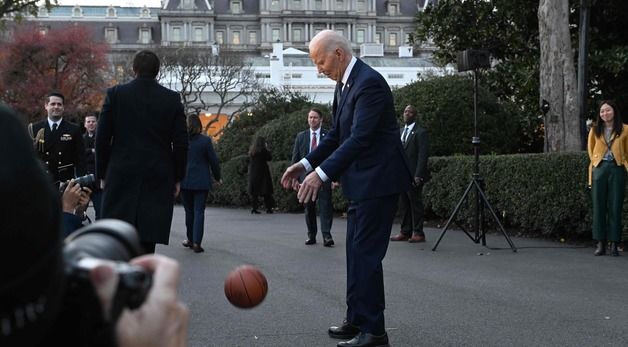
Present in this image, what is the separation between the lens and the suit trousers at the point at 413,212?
41.3 ft

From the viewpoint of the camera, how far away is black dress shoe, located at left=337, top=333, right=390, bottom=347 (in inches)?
209

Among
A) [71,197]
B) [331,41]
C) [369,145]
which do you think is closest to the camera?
[71,197]

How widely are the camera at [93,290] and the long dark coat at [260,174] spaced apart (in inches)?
810

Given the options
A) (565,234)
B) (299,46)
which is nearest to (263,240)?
(565,234)

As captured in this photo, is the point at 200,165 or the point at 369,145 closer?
the point at 369,145

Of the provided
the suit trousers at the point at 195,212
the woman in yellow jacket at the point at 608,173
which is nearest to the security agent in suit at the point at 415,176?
the woman in yellow jacket at the point at 608,173

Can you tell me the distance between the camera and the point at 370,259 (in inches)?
209

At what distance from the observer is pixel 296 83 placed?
229ft

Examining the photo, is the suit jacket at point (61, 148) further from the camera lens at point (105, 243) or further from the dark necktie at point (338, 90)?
the camera lens at point (105, 243)

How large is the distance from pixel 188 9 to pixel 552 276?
123 m

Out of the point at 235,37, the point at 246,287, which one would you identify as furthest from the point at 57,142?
the point at 235,37

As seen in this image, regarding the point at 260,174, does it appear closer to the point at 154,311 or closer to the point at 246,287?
the point at 246,287

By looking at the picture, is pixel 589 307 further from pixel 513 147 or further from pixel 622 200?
pixel 513 147

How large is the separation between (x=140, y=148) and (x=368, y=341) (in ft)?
6.85
